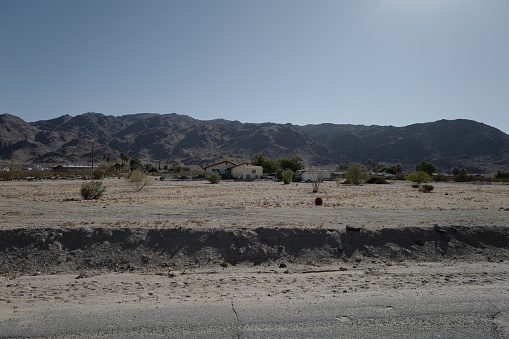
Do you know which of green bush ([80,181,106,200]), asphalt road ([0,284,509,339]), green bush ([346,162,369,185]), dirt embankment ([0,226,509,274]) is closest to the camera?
asphalt road ([0,284,509,339])

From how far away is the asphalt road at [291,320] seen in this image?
5.72 meters

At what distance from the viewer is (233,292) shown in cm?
789

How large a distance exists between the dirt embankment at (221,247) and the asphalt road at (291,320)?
12.0ft

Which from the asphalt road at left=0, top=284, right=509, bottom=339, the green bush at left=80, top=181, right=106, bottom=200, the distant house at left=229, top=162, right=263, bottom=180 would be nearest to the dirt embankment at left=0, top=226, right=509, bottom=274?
the asphalt road at left=0, top=284, right=509, bottom=339

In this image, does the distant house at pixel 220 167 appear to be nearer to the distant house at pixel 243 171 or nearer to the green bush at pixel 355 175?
the distant house at pixel 243 171

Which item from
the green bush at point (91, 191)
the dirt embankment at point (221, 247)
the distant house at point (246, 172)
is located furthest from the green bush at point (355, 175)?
the dirt embankment at point (221, 247)

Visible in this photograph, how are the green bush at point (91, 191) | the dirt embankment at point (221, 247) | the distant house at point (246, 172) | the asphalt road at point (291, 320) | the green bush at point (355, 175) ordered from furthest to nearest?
the distant house at point (246, 172) < the green bush at point (355, 175) < the green bush at point (91, 191) < the dirt embankment at point (221, 247) < the asphalt road at point (291, 320)

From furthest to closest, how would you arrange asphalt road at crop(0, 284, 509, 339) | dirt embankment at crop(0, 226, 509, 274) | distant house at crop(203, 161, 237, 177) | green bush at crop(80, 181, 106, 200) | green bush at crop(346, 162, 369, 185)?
distant house at crop(203, 161, 237, 177) → green bush at crop(346, 162, 369, 185) → green bush at crop(80, 181, 106, 200) → dirt embankment at crop(0, 226, 509, 274) → asphalt road at crop(0, 284, 509, 339)

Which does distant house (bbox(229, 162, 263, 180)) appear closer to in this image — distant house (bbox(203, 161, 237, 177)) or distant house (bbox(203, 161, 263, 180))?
distant house (bbox(203, 161, 263, 180))

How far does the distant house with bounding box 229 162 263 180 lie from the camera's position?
86625 mm

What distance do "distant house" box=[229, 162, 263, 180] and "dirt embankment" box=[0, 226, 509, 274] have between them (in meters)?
73.2

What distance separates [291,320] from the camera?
6.23 m

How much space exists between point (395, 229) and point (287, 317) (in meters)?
7.73

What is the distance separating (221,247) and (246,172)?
75454mm
